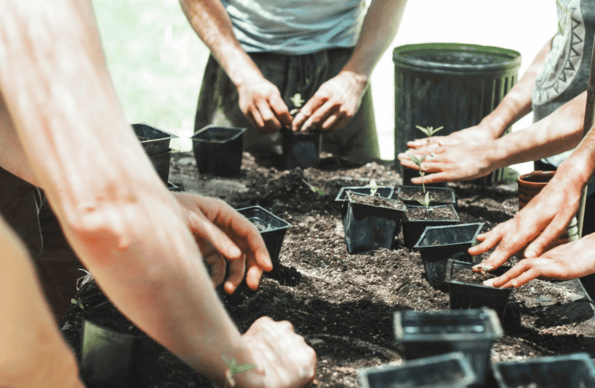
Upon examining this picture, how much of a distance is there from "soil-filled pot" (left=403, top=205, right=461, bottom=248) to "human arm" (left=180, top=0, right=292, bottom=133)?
3.19 feet

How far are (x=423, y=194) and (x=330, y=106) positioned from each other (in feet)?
2.43

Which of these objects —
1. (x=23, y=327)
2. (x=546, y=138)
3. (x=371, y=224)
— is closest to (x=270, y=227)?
(x=371, y=224)

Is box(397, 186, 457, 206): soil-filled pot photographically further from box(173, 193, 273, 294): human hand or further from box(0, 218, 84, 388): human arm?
box(0, 218, 84, 388): human arm

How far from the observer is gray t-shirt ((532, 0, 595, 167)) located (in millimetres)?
2096

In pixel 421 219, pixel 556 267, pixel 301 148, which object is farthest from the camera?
pixel 301 148

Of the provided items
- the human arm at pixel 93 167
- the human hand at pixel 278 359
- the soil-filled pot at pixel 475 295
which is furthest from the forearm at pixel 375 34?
the human arm at pixel 93 167

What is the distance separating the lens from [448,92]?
9.89 ft

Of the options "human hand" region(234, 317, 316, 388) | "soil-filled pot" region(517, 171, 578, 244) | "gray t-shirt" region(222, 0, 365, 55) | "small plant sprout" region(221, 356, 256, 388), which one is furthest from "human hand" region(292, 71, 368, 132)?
"small plant sprout" region(221, 356, 256, 388)

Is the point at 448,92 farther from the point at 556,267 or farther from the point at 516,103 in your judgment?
the point at 556,267

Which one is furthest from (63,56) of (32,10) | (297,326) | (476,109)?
(476,109)

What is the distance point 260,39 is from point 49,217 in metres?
1.63

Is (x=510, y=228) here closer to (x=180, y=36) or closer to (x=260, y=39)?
(x=260, y=39)

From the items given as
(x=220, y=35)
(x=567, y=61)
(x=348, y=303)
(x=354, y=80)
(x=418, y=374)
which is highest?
(x=220, y=35)

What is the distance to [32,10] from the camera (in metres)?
0.77
